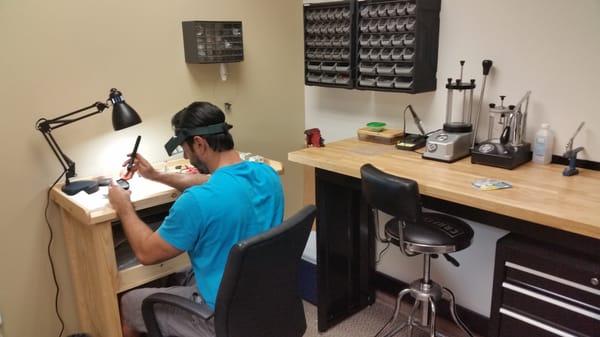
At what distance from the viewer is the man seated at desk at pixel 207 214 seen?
4.66ft

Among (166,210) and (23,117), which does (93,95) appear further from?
(166,210)

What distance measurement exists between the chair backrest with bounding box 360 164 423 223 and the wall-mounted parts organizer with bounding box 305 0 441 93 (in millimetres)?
711

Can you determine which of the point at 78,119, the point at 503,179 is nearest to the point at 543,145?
the point at 503,179

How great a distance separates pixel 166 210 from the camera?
7.23 feet

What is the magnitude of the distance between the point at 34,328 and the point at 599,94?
2.77 metres

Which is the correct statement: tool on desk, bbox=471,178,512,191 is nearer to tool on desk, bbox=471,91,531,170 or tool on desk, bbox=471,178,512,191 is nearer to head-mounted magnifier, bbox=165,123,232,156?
tool on desk, bbox=471,91,531,170

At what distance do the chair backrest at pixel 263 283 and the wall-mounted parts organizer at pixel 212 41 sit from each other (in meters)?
1.41

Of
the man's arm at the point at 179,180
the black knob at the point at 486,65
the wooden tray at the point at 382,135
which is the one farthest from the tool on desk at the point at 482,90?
the man's arm at the point at 179,180

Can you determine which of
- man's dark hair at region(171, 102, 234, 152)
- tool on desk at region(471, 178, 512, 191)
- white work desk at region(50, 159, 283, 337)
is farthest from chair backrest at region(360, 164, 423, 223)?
white work desk at region(50, 159, 283, 337)

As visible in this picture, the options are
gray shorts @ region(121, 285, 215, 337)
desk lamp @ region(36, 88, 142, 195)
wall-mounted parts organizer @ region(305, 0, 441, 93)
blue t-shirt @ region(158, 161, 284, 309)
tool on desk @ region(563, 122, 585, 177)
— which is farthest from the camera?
wall-mounted parts organizer @ region(305, 0, 441, 93)

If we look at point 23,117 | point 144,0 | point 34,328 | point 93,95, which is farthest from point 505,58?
point 34,328

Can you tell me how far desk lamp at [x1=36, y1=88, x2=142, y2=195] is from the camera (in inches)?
75.9

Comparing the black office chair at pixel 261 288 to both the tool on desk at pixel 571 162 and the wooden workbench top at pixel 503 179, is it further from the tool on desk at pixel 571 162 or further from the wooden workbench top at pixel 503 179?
the tool on desk at pixel 571 162

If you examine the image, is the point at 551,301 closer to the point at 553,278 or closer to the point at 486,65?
the point at 553,278
